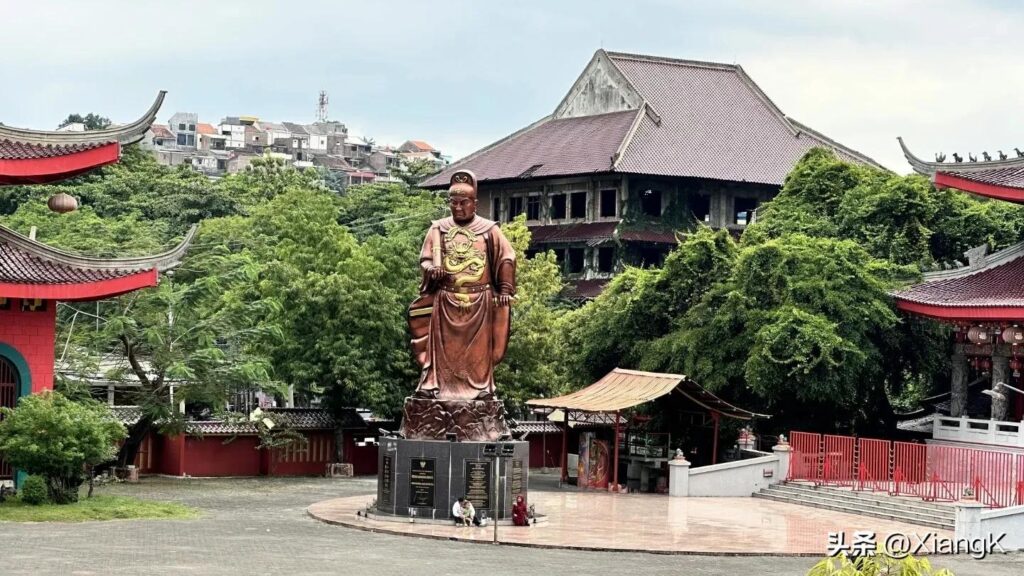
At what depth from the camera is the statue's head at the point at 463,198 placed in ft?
111

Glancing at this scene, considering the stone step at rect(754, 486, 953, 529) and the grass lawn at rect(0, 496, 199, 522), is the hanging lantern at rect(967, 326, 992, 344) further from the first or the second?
the grass lawn at rect(0, 496, 199, 522)

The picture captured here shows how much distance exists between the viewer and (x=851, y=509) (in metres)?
37.0

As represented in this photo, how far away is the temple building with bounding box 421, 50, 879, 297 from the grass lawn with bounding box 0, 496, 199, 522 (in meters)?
35.3

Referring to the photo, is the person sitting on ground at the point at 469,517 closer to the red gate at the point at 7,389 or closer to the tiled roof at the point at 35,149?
the red gate at the point at 7,389

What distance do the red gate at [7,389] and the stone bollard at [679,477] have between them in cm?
1540

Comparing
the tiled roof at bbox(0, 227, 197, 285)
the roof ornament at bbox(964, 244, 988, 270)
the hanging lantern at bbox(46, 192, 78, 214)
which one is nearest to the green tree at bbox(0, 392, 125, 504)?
the tiled roof at bbox(0, 227, 197, 285)

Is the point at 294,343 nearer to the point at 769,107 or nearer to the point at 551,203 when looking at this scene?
the point at 551,203

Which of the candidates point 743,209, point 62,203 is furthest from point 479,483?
point 743,209

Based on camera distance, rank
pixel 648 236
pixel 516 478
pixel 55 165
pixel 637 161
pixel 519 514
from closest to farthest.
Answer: pixel 519 514, pixel 516 478, pixel 55 165, pixel 637 161, pixel 648 236

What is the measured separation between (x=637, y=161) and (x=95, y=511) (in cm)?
3990

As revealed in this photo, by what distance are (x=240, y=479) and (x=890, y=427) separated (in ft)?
58.5

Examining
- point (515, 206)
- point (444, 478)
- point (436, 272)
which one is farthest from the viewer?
point (515, 206)

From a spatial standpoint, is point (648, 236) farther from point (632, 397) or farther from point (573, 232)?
point (632, 397)

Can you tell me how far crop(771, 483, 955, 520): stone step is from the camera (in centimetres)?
3497
